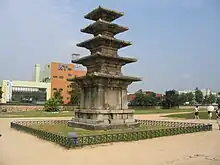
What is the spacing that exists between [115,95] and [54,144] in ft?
30.2

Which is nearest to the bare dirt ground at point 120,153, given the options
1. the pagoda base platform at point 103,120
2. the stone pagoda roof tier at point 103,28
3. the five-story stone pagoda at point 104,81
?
the pagoda base platform at point 103,120

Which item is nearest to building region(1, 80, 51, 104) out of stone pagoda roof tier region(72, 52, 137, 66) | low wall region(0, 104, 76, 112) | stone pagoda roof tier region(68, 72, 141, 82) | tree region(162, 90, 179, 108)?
low wall region(0, 104, 76, 112)

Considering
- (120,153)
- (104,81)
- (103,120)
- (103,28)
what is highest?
(103,28)

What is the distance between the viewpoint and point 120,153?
1245 centimetres

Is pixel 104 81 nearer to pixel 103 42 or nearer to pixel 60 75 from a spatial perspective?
pixel 103 42

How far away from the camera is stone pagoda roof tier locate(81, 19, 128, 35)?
23030 millimetres

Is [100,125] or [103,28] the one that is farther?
[103,28]

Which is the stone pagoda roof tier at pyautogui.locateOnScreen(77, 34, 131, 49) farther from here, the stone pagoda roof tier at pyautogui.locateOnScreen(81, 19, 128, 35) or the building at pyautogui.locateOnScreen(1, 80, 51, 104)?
the building at pyautogui.locateOnScreen(1, 80, 51, 104)

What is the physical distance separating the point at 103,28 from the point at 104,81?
17.7 feet

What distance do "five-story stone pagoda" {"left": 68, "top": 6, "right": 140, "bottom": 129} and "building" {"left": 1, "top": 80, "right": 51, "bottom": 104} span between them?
87128mm

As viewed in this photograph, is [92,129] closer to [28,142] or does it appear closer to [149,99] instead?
[28,142]

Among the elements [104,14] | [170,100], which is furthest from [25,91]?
[104,14]

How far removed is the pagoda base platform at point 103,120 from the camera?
20.7 m

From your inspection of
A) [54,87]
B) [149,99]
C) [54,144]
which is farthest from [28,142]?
[54,87]
